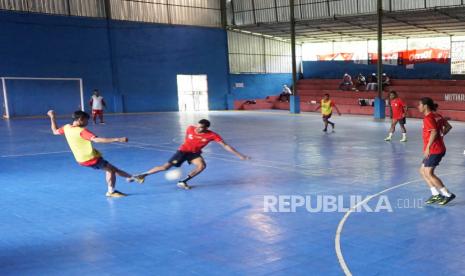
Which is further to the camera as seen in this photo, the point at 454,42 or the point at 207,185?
the point at 454,42

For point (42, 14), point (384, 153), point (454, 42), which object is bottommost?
point (384, 153)

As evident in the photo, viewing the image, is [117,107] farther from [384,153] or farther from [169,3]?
[384,153]

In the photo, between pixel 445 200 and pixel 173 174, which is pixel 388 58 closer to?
pixel 173 174

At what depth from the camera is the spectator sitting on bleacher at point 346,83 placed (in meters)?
38.9

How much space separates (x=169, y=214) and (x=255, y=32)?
35.5 meters

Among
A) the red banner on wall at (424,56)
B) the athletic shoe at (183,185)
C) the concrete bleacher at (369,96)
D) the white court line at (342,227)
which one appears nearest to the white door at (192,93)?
the concrete bleacher at (369,96)

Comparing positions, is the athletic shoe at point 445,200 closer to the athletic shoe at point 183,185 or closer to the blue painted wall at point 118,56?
the athletic shoe at point 183,185

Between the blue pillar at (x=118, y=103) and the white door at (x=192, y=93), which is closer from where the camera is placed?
the blue pillar at (x=118, y=103)

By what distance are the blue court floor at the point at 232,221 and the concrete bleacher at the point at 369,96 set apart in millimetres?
17716

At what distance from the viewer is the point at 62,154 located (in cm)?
1566

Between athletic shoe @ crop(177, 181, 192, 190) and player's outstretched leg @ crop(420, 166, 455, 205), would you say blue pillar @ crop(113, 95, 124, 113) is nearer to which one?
athletic shoe @ crop(177, 181, 192, 190)

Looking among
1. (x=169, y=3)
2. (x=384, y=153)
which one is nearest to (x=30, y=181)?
(x=384, y=153)

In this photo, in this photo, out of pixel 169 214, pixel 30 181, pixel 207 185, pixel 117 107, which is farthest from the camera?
pixel 117 107

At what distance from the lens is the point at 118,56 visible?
3544 cm
